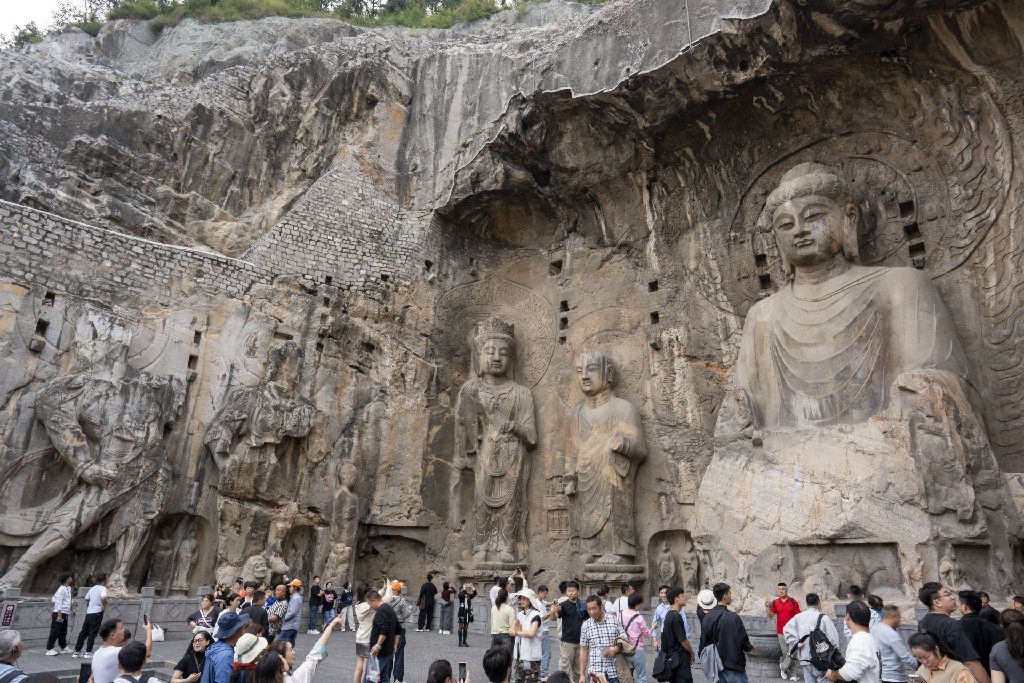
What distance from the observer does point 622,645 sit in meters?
4.36

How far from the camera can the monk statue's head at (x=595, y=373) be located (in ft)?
38.0

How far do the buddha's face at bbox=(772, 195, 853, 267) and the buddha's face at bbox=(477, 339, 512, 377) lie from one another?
4.92 metres

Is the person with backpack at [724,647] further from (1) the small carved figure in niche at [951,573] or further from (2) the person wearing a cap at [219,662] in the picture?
(1) the small carved figure in niche at [951,573]

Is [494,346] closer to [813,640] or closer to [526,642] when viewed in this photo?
[526,642]

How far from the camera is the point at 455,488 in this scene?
40.2ft

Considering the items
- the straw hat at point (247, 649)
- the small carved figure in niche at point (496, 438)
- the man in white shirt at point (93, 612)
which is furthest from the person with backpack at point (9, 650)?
the small carved figure in niche at point (496, 438)

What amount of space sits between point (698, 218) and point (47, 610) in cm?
987

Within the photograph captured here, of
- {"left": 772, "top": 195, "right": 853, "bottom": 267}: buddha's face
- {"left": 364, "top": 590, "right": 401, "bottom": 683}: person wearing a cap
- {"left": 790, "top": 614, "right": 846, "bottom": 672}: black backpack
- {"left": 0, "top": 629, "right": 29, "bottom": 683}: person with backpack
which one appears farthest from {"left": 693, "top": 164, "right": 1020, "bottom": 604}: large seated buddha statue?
{"left": 0, "top": 629, "right": 29, "bottom": 683}: person with backpack

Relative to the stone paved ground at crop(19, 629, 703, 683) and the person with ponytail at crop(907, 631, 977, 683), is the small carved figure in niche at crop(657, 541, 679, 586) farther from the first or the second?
the person with ponytail at crop(907, 631, 977, 683)

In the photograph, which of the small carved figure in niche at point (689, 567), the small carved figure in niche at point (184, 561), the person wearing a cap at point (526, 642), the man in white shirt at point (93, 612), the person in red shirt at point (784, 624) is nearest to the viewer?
the person wearing a cap at point (526, 642)

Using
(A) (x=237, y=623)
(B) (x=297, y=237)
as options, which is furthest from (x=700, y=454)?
(A) (x=237, y=623)

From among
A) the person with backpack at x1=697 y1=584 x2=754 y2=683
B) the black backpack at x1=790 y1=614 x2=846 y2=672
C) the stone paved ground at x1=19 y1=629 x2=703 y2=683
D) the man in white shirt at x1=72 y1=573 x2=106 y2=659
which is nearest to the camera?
the black backpack at x1=790 y1=614 x2=846 y2=672

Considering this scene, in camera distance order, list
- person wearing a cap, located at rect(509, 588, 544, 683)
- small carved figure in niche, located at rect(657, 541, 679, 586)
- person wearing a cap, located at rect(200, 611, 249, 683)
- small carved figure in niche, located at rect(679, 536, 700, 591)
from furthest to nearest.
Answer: small carved figure in niche, located at rect(657, 541, 679, 586) → small carved figure in niche, located at rect(679, 536, 700, 591) → person wearing a cap, located at rect(509, 588, 544, 683) → person wearing a cap, located at rect(200, 611, 249, 683)

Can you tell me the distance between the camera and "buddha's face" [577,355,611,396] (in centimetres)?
1156
